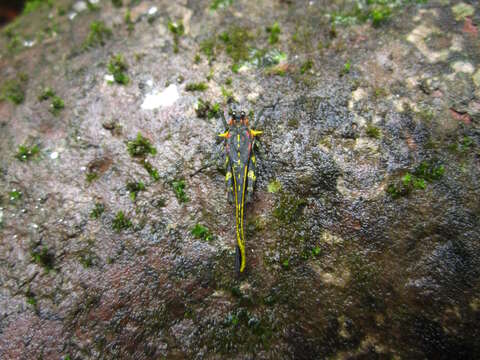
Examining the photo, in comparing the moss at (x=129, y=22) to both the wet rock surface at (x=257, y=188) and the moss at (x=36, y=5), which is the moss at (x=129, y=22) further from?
the moss at (x=36, y=5)

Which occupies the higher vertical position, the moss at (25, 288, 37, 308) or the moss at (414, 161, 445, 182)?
the moss at (25, 288, 37, 308)

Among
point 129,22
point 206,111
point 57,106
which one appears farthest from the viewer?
point 129,22

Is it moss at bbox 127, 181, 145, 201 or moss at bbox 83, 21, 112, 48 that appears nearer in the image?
moss at bbox 127, 181, 145, 201

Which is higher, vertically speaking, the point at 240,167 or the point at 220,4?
the point at 220,4

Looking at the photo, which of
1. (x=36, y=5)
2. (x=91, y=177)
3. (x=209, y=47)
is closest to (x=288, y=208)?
(x=91, y=177)

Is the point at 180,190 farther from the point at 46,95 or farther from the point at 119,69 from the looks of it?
the point at 46,95

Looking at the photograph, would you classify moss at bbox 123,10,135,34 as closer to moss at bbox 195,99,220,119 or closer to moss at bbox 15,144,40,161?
moss at bbox 195,99,220,119

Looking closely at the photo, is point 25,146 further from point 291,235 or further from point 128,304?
point 291,235

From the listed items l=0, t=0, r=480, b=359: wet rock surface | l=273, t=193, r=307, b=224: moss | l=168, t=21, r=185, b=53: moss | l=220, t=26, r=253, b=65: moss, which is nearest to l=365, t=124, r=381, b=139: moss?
l=0, t=0, r=480, b=359: wet rock surface
